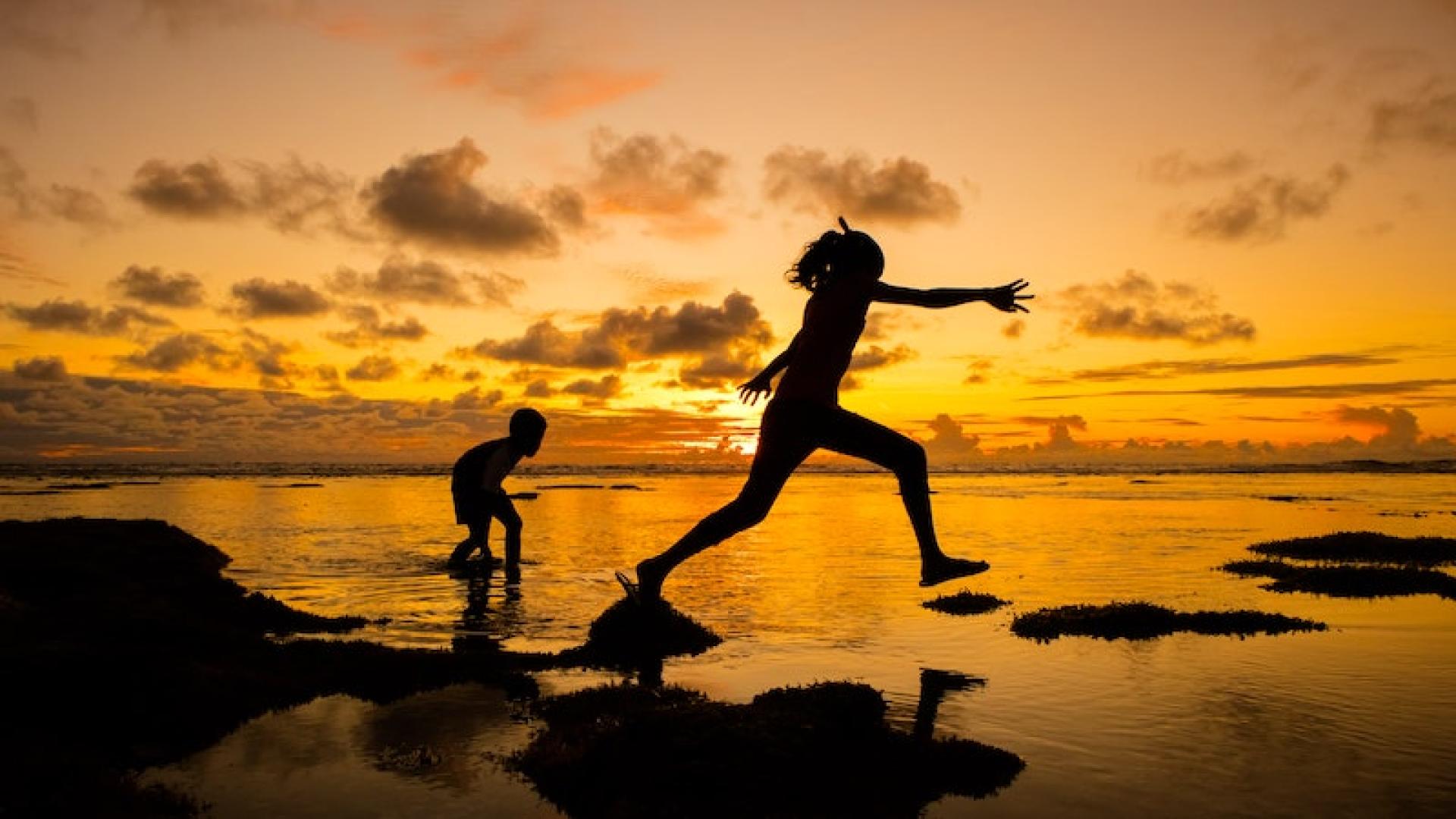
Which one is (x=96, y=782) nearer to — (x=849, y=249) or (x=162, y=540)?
(x=849, y=249)

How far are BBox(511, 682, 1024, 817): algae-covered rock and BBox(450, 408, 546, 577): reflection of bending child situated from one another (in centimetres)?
1080

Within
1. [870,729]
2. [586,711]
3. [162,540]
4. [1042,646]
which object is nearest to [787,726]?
[870,729]

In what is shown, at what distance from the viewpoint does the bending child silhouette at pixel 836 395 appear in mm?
8469

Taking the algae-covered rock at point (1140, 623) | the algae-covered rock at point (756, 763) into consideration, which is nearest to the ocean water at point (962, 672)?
the algae-covered rock at point (756, 763)

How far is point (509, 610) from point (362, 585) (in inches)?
170

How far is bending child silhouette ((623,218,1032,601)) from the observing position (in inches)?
333

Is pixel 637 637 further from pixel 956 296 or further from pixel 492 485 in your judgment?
pixel 492 485

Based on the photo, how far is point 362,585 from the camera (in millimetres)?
16141

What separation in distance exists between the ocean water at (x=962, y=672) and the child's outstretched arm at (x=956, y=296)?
11.7 ft

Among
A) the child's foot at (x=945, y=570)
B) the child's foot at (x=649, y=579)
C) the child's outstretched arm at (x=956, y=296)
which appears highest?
the child's outstretched arm at (x=956, y=296)

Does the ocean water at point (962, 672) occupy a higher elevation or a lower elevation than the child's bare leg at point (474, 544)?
lower

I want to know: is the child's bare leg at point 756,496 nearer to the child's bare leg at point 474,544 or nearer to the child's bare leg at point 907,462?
the child's bare leg at point 907,462

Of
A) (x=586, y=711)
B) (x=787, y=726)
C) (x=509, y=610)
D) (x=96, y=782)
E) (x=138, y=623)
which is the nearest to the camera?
(x=96, y=782)

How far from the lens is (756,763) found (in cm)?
579
